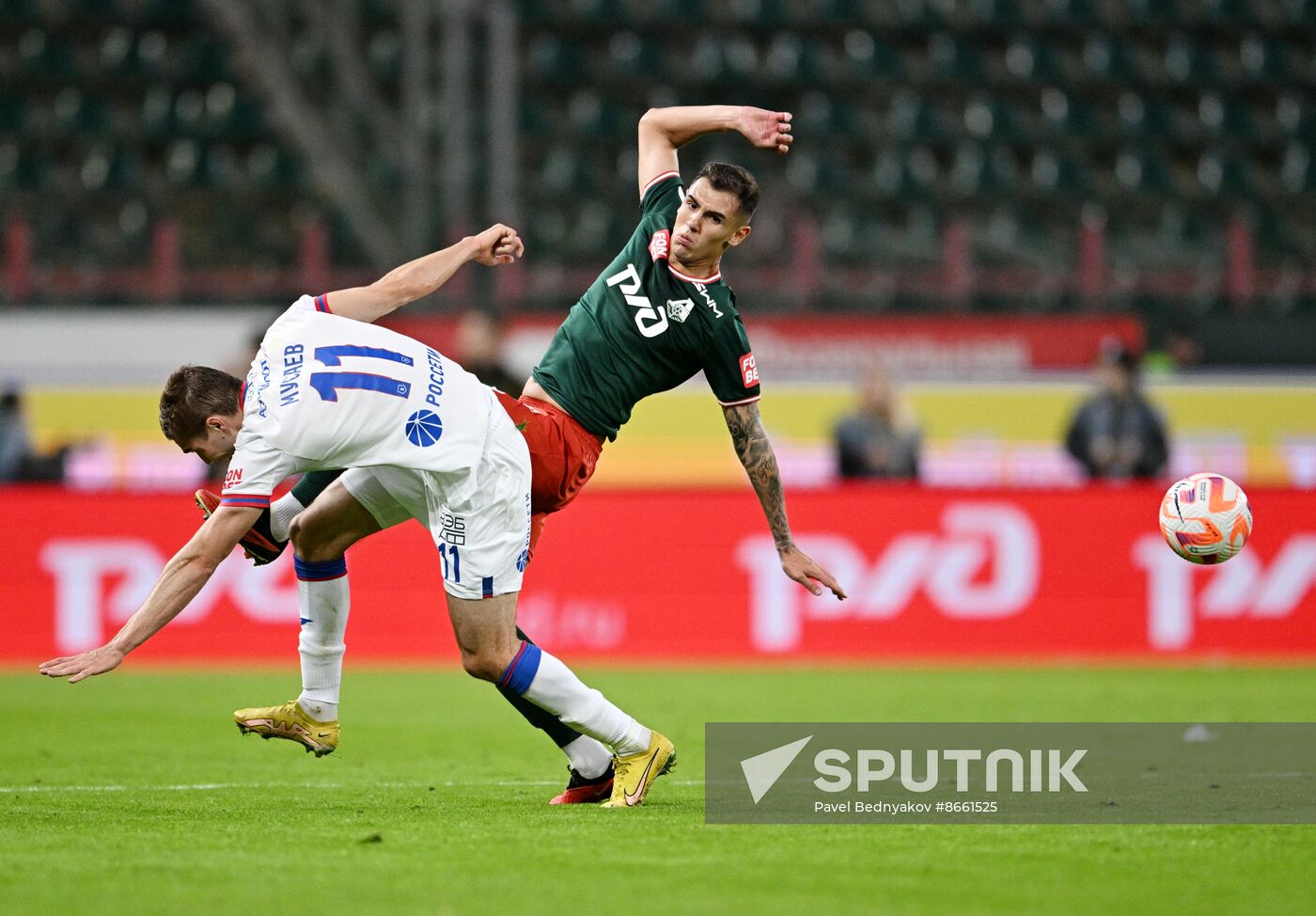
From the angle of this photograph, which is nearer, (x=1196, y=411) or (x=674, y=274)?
(x=674, y=274)

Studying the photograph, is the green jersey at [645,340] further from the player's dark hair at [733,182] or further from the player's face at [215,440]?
the player's face at [215,440]

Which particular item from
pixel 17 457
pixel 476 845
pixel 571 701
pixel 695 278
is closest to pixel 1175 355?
pixel 17 457

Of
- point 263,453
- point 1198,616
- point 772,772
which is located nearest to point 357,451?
point 263,453

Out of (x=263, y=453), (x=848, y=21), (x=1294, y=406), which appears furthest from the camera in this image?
(x=848, y=21)

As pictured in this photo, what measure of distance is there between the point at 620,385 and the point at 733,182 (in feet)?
2.90

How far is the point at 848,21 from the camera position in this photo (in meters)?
23.0

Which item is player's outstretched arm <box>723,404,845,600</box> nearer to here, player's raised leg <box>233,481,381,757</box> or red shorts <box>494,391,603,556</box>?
red shorts <box>494,391,603,556</box>

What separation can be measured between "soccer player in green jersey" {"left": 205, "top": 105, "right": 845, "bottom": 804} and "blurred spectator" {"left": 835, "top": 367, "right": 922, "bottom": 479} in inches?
280

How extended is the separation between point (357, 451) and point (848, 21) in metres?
18.1

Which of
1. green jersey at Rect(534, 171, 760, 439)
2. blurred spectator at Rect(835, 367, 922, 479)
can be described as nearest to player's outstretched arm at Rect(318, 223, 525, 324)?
green jersey at Rect(534, 171, 760, 439)

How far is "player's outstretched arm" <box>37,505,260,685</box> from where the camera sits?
5543 millimetres

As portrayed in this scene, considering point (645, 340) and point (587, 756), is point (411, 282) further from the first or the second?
point (587, 756)

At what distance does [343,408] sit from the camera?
236 inches

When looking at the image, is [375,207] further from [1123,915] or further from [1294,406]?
[1123,915]
